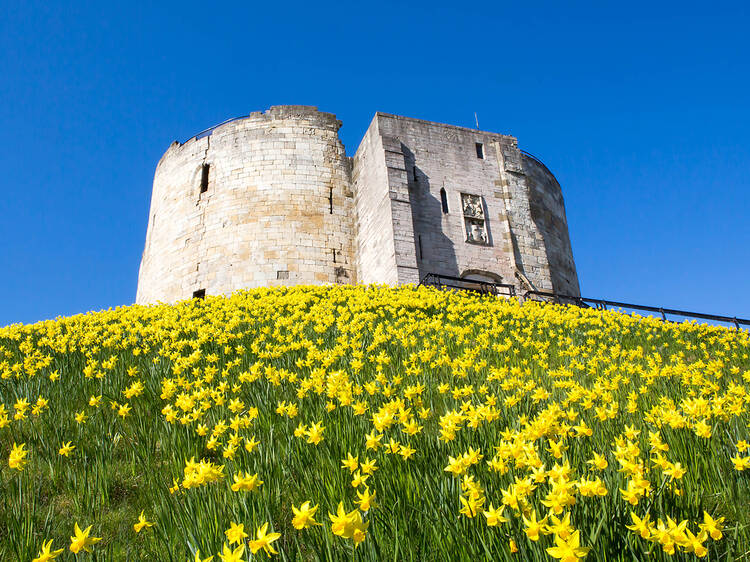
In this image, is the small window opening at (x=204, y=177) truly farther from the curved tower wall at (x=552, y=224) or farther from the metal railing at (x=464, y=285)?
the curved tower wall at (x=552, y=224)

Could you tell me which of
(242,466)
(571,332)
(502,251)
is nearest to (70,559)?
(242,466)

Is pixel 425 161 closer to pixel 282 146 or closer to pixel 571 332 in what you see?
pixel 282 146

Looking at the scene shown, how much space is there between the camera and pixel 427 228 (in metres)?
20.2

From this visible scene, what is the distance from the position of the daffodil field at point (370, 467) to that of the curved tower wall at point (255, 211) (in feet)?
46.0

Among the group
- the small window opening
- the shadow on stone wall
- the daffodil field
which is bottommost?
the daffodil field

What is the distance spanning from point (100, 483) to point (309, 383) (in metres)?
1.63

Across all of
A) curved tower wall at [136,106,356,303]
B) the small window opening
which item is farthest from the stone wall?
the small window opening

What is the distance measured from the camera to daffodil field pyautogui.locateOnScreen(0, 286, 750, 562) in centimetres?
196

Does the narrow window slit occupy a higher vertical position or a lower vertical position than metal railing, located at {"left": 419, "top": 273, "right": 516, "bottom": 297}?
higher

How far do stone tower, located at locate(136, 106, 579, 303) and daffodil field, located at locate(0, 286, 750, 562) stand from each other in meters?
13.5

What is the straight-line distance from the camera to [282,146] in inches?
880

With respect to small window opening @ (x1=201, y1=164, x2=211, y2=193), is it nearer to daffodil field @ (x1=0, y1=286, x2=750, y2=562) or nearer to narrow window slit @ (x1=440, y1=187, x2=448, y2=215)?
narrow window slit @ (x1=440, y1=187, x2=448, y2=215)

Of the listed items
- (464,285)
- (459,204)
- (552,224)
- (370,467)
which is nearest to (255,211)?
(459,204)

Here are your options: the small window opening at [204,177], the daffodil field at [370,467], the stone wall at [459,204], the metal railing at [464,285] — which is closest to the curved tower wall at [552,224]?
the stone wall at [459,204]
